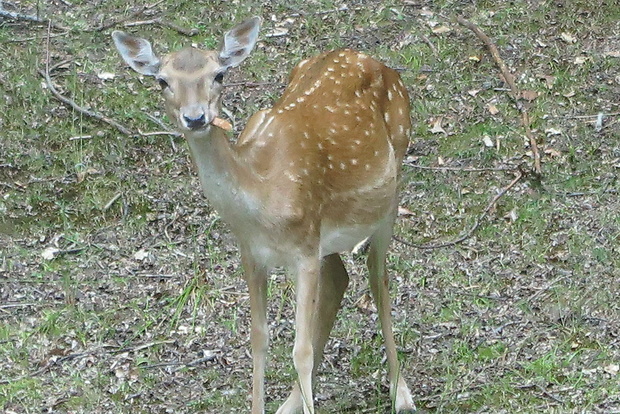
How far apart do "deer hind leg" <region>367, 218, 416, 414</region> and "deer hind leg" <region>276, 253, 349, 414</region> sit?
0.55 ft

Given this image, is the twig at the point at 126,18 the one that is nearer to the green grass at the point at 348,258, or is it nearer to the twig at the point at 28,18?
the green grass at the point at 348,258

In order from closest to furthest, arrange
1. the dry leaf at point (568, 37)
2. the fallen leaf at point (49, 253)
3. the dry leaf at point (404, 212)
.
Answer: the fallen leaf at point (49, 253) < the dry leaf at point (404, 212) < the dry leaf at point (568, 37)

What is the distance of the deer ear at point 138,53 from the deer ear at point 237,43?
0.96 ft

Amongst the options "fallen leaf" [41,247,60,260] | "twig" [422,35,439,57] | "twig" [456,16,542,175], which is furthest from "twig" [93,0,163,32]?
"twig" [456,16,542,175]

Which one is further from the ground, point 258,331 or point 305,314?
point 305,314

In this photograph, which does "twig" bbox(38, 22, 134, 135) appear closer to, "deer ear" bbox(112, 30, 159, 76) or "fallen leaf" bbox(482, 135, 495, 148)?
"fallen leaf" bbox(482, 135, 495, 148)

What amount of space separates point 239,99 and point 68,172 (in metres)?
1.39

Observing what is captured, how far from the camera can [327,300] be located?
6195 millimetres

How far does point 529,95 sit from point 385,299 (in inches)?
120

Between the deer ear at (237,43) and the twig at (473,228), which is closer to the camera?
the deer ear at (237,43)

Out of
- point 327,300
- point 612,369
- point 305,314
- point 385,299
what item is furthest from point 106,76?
point 612,369

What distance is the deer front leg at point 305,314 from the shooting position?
5383mm

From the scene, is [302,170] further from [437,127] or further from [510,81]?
[510,81]

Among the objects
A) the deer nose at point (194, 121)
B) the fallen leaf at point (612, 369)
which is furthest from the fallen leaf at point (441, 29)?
the deer nose at point (194, 121)
